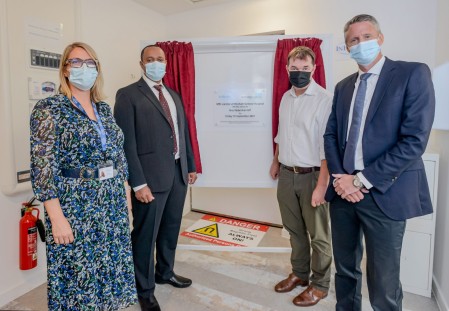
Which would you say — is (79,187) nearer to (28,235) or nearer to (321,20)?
(28,235)

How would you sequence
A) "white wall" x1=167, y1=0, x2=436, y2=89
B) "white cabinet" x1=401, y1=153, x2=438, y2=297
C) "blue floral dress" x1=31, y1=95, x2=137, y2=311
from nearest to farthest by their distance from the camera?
"blue floral dress" x1=31, y1=95, x2=137, y2=311 → "white cabinet" x1=401, y1=153, x2=438, y2=297 → "white wall" x1=167, y1=0, x2=436, y2=89

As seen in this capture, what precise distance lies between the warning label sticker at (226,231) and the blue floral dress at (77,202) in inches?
66.3

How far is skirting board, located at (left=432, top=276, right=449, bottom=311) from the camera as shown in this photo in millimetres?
1906

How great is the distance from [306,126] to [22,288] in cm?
227

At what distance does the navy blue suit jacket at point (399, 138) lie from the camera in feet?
4.43

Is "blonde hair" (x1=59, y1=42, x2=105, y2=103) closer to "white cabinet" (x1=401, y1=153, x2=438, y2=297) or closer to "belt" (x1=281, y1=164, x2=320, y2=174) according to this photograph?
"belt" (x1=281, y1=164, x2=320, y2=174)

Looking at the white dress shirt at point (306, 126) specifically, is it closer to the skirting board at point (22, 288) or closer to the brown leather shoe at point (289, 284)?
the brown leather shoe at point (289, 284)

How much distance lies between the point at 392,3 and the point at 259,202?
231 cm

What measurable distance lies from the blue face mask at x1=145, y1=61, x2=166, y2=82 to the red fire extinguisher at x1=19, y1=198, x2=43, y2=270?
4.06ft

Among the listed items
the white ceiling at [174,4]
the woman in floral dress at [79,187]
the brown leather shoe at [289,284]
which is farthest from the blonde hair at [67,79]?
the white ceiling at [174,4]

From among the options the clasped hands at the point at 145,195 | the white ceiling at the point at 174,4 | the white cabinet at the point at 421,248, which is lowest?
the white cabinet at the point at 421,248

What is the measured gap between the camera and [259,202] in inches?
139

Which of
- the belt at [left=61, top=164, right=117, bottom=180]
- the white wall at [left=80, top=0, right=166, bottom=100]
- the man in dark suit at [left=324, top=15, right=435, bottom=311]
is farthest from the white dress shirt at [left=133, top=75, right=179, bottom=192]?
the man in dark suit at [left=324, top=15, right=435, bottom=311]

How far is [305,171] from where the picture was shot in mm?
1982
